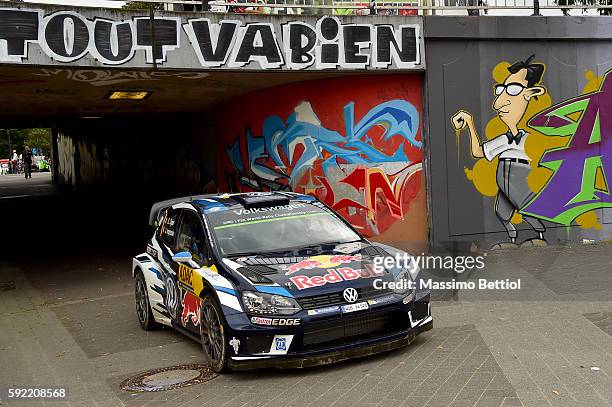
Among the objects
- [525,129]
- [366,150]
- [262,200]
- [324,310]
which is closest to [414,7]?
[366,150]

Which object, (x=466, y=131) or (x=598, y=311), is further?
(x=466, y=131)

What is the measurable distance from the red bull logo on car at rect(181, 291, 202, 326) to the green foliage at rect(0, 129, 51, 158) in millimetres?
64177

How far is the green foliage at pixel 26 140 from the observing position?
231 feet

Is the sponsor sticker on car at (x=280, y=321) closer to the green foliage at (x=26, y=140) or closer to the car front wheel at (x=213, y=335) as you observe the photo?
the car front wheel at (x=213, y=335)

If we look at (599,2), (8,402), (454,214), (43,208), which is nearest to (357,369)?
(8,402)

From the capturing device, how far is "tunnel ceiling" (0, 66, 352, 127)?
1147 cm

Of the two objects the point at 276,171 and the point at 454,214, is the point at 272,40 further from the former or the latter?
the point at 454,214

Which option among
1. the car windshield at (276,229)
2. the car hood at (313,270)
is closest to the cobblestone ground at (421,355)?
the car hood at (313,270)

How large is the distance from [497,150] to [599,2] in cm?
332

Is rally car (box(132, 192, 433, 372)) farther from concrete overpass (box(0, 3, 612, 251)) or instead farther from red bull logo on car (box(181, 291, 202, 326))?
concrete overpass (box(0, 3, 612, 251))

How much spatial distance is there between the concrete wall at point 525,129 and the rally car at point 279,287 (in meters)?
4.84

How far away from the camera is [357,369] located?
6160 millimetres

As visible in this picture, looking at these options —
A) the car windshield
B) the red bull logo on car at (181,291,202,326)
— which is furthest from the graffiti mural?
the red bull logo on car at (181,291,202,326)

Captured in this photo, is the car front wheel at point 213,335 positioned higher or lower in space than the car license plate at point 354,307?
lower
